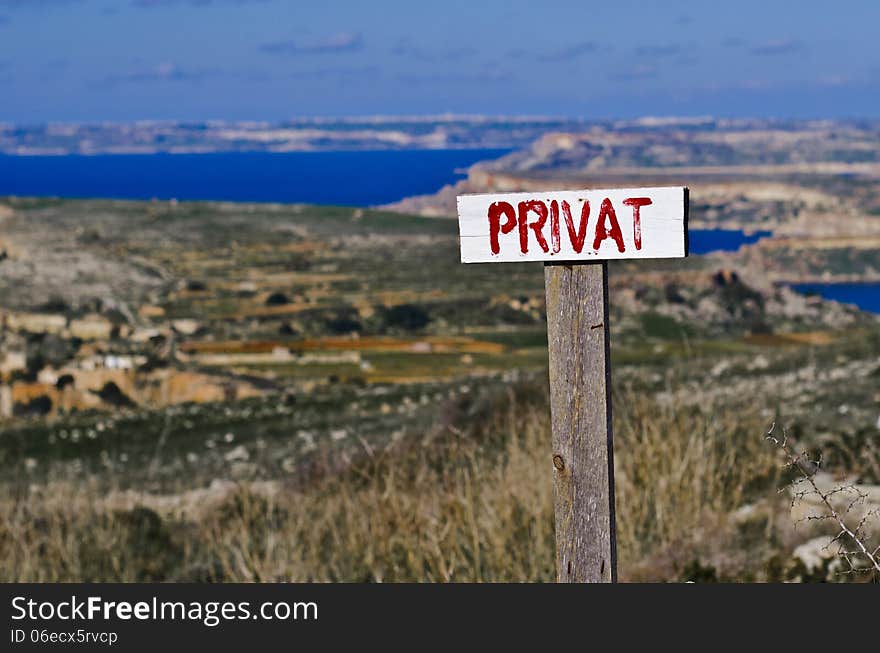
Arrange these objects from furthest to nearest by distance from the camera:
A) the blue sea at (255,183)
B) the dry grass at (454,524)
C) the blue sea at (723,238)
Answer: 1. the blue sea at (255,183)
2. the blue sea at (723,238)
3. the dry grass at (454,524)

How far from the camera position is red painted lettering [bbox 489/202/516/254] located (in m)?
3.55

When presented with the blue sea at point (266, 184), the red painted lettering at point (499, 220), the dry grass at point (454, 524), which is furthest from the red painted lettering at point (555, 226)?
the blue sea at point (266, 184)

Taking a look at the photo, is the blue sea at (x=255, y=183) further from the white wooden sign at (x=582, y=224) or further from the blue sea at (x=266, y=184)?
the white wooden sign at (x=582, y=224)

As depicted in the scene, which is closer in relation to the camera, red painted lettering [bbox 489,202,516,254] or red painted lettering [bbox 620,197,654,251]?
red painted lettering [bbox 620,197,654,251]

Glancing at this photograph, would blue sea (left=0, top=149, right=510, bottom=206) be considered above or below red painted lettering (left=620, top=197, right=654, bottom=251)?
above

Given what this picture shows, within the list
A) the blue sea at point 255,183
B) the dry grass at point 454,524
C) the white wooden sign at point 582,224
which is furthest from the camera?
the blue sea at point 255,183

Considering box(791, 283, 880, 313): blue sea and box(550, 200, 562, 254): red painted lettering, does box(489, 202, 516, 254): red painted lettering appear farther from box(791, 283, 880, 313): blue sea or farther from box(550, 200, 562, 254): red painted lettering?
box(791, 283, 880, 313): blue sea

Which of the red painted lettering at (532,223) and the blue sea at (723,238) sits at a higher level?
the blue sea at (723,238)

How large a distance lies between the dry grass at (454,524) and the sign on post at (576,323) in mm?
2073

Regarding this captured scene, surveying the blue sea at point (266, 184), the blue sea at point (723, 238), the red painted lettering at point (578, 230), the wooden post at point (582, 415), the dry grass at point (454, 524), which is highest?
the blue sea at point (266, 184)

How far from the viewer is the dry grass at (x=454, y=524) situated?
608 cm

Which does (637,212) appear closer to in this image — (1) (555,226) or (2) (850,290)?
(1) (555,226)

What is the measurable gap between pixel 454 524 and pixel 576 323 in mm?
2669

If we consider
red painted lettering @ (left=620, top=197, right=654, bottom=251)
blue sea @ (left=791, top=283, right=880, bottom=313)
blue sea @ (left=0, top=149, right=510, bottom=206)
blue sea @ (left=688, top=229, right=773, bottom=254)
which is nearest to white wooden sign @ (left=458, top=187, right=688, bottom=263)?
red painted lettering @ (left=620, top=197, right=654, bottom=251)
